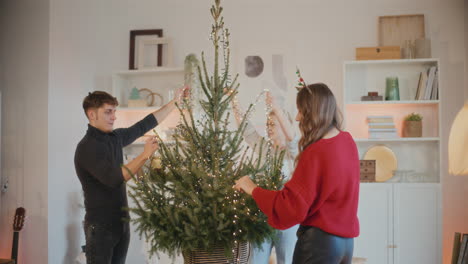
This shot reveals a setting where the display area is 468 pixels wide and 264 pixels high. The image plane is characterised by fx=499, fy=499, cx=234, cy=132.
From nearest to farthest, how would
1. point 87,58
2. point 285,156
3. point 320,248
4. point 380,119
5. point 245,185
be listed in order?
1. point 320,248
2. point 245,185
3. point 285,156
4. point 380,119
5. point 87,58

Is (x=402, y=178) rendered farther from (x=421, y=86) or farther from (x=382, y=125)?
(x=421, y=86)

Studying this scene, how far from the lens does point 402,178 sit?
170 inches

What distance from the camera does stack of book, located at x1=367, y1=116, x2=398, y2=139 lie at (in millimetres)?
4191

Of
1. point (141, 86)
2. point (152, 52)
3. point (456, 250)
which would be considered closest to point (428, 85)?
point (456, 250)

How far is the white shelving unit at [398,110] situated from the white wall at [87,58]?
0.34 ft

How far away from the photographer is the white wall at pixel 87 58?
4.13 meters

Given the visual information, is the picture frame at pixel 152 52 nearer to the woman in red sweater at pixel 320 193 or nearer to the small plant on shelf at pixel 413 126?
the small plant on shelf at pixel 413 126

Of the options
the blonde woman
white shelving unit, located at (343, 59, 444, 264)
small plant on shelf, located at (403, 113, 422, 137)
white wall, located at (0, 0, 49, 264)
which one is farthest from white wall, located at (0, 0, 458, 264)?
the blonde woman

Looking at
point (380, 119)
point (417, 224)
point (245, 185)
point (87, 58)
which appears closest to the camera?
point (245, 185)

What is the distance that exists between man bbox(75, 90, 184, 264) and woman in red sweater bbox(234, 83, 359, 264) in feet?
2.58

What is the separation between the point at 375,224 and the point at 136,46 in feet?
8.88

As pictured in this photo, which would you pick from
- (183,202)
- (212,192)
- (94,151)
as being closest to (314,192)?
(212,192)

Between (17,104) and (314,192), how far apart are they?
324cm

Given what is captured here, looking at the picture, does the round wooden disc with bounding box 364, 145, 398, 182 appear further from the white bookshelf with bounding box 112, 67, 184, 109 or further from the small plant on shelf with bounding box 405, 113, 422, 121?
the white bookshelf with bounding box 112, 67, 184, 109
